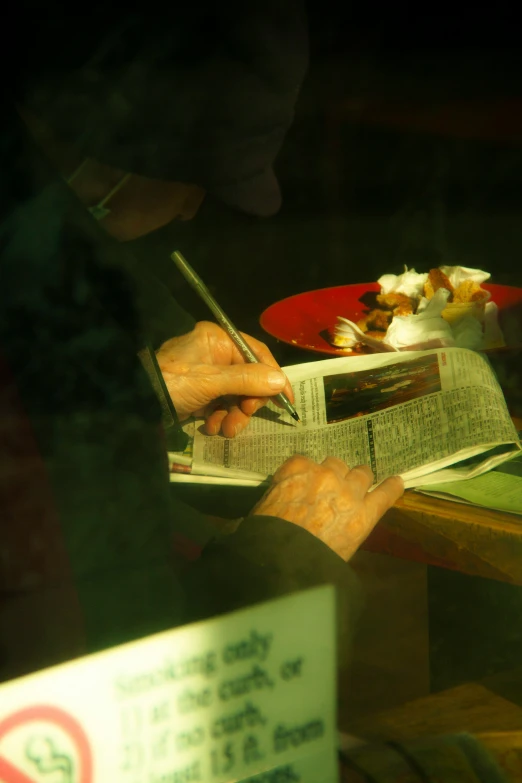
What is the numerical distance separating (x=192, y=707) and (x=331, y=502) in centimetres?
28

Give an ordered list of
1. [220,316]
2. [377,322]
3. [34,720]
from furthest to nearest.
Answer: [377,322] < [220,316] < [34,720]

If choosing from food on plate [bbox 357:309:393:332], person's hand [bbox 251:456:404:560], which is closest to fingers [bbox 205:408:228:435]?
person's hand [bbox 251:456:404:560]

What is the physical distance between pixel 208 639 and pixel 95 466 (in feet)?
0.57

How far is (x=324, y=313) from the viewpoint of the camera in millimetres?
1006

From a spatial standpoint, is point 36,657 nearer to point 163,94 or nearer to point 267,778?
point 267,778

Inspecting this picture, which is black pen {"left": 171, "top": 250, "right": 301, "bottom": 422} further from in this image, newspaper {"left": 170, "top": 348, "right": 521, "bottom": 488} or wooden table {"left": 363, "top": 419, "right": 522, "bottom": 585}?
wooden table {"left": 363, "top": 419, "right": 522, "bottom": 585}

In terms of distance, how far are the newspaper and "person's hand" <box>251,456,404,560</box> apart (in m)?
0.03

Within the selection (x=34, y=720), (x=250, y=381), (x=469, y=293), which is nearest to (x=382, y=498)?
(x=250, y=381)

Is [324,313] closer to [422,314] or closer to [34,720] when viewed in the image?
[422,314]

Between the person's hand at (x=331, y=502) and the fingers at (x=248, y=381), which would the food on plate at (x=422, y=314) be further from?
the person's hand at (x=331, y=502)

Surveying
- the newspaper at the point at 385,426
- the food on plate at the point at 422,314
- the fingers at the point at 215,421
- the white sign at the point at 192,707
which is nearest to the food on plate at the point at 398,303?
the food on plate at the point at 422,314

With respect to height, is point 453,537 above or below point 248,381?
below

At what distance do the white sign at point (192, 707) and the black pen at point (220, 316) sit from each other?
1.30 feet

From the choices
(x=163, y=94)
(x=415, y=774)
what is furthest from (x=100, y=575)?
(x=163, y=94)
